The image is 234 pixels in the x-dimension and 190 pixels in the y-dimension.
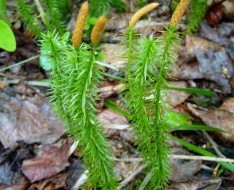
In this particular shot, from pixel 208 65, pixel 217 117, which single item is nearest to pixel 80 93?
pixel 217 117

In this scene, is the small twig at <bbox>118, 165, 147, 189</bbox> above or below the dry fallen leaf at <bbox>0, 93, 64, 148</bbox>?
below

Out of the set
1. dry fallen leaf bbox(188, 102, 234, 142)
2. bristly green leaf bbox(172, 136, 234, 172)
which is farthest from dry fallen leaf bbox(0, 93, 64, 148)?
dry fallen leaf bbox(188, 102, 234, 142)

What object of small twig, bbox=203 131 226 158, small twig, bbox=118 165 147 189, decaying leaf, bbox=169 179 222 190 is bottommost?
decaying leaf, bbox=169 179 222 190

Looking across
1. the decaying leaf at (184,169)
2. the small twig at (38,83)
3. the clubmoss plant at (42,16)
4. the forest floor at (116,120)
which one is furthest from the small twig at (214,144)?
the clubmoss plant at (42,16)

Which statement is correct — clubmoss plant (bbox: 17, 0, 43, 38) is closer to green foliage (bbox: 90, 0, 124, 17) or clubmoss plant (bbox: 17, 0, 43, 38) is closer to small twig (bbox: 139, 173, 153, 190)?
green foliage (bbox: 90, 0, 124, 17)

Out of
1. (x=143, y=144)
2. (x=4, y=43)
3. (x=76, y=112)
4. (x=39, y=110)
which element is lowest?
(x=39, y=110)

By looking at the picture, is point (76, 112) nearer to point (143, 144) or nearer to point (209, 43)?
point (143, 144)

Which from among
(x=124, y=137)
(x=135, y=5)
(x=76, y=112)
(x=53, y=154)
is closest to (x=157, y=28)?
(x=135, y=5)
